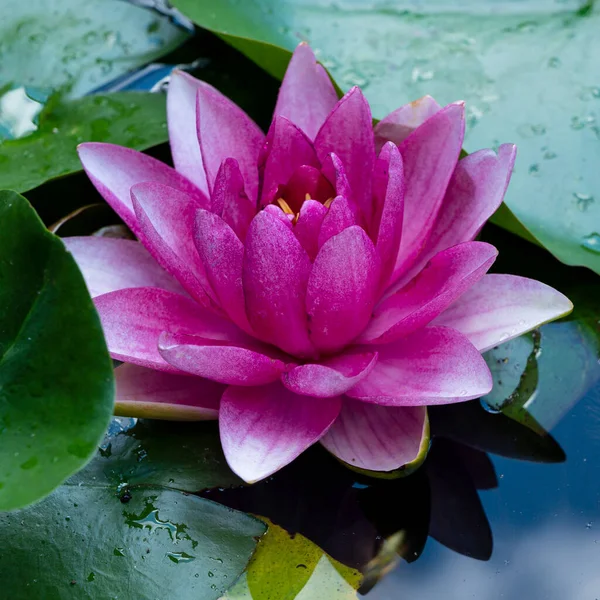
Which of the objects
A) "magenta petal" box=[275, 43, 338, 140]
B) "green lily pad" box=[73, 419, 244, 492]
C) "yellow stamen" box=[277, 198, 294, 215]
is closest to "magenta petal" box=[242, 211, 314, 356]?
"yellow stamen" box=[277, 198, 294, 215]

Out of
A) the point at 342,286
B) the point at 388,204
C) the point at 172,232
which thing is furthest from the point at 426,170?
the point at 172,232

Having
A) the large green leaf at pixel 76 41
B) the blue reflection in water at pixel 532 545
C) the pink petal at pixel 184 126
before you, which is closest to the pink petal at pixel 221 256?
the pink petal at pixel 184 126

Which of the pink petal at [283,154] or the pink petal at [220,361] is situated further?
the pink petal at [283,154]

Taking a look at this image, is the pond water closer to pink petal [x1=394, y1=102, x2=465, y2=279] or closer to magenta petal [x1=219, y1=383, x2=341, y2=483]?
magenta petal [x1=219, y1=383, x2=341, y2=483]

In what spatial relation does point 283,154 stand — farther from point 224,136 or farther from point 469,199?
point 469,199

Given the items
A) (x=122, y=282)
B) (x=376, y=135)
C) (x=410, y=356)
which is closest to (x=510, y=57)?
(x=376, y=135)

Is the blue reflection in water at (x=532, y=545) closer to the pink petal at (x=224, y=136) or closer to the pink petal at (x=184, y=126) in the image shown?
the pink petal at (x=224, y=136)

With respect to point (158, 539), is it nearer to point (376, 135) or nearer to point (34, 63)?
point (376, 135)
